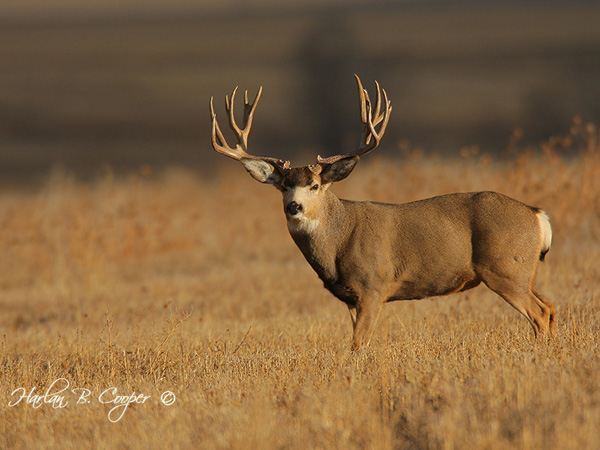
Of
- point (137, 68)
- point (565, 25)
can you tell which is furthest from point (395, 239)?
point (565, 25)

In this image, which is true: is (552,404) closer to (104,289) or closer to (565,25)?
(104,289)

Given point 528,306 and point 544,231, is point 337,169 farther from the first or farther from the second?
point 528,306

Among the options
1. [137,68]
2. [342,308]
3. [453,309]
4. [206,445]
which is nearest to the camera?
[206,445]

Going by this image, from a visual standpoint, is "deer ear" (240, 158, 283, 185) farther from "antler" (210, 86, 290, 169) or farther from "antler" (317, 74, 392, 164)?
"antler" (317, 74, 392, 164)

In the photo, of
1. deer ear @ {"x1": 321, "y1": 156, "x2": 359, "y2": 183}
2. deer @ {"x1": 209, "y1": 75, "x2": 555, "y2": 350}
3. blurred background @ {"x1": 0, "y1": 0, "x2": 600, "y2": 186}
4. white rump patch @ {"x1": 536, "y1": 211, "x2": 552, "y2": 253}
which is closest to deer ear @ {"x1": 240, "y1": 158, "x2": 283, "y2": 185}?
deer @ {"x1": 209, "y1": 75, "x2": 555, "y2": 350}

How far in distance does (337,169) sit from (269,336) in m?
1.90

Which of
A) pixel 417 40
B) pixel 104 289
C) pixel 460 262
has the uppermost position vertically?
pixel 417 40

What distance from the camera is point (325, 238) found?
7.78 metres

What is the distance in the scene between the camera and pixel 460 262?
763 centimetres

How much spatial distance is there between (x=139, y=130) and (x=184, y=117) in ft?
12.0

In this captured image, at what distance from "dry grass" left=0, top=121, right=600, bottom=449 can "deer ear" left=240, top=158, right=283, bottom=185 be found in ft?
5.15

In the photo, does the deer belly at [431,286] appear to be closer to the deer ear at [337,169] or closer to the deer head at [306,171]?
the deer head at [306,171]

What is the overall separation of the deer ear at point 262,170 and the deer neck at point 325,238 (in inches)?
23.7

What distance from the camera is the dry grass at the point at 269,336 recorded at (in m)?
5.23
